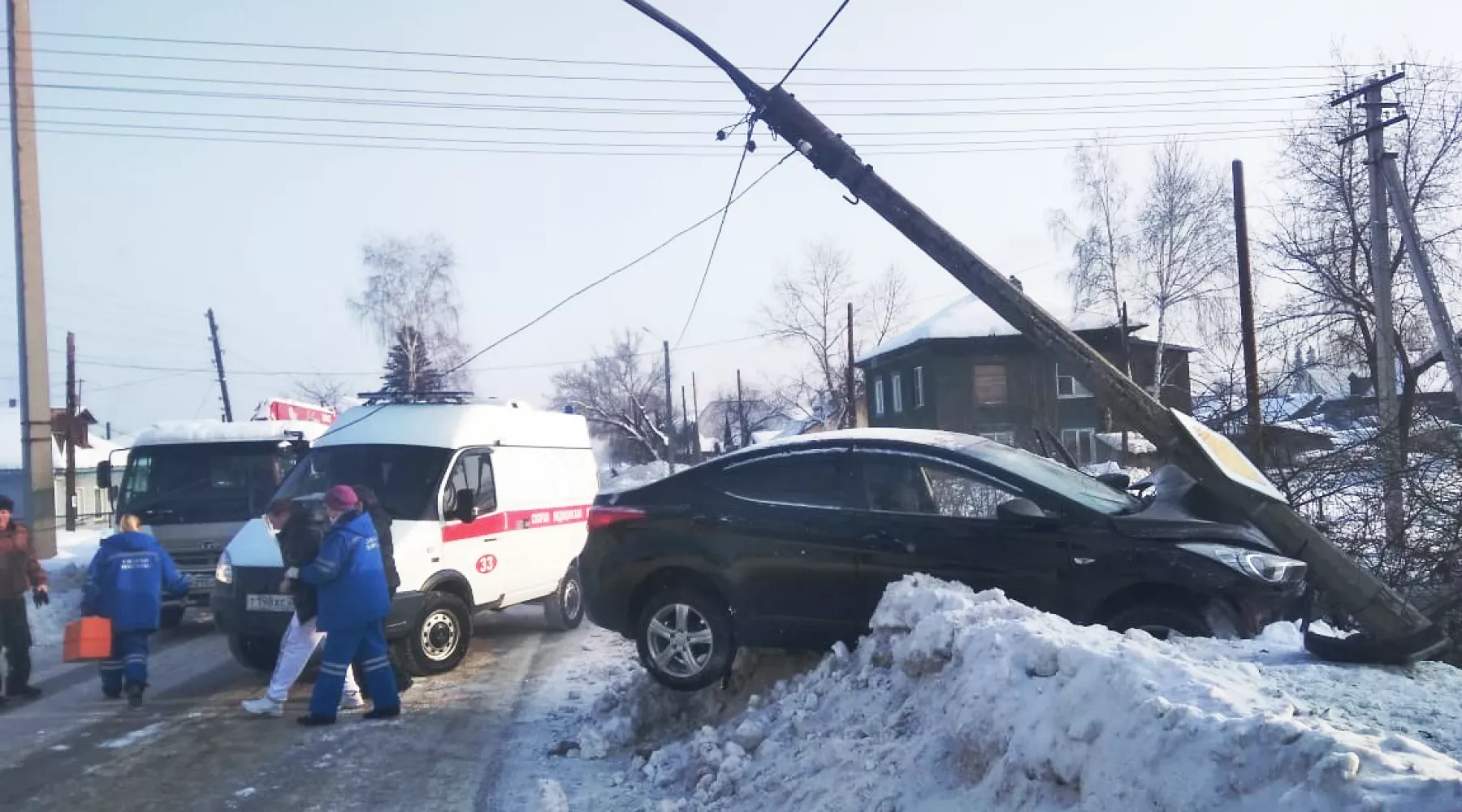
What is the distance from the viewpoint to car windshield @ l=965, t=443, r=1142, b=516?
6605 mm

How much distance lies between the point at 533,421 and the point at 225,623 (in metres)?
3.76

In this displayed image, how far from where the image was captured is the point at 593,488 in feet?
43.1

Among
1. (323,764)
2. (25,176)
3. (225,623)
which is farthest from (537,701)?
(25,176)

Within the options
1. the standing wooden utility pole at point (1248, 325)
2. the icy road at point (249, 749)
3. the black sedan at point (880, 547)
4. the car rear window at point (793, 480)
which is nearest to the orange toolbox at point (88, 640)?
the icy road at point (249, 749)

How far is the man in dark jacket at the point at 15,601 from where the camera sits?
8.75m

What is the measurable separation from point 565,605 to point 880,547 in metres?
5.95

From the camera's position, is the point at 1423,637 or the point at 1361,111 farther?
the point at 1361,111

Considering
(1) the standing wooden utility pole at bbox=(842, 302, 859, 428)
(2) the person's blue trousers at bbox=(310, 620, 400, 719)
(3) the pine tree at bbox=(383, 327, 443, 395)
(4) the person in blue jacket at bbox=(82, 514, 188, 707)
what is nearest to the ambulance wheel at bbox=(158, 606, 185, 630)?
(4) the person in blue jacket at bbox=(82, 514, 188, 707)

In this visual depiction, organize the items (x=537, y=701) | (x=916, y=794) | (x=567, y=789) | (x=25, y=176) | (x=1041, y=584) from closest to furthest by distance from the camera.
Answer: (x=916, y=794) → (x=567, y=789) → (x=1041, y=584) → (x=537, y=701) → (x=25, y=176)

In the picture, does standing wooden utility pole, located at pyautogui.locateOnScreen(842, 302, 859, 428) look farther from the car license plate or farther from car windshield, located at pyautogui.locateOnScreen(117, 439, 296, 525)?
the car license plate

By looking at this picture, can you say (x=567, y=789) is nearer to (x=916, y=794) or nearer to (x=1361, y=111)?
(x=916, y=794)

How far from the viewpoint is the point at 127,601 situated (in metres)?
8.48

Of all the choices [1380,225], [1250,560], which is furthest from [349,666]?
[1380,225]

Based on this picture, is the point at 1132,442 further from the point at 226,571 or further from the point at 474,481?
the point at 226,571
